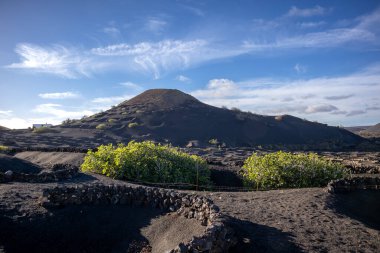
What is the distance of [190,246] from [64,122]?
47.9m

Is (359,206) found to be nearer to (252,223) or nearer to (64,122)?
(252,223)

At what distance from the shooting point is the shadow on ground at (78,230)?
7.47m

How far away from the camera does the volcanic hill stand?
46438 millimetres

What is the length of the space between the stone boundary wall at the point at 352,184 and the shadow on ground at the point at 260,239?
11.1 feet

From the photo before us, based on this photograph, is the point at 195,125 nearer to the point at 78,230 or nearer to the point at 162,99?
the point at 162,99

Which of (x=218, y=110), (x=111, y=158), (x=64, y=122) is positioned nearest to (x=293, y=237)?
(x=111, y=158)

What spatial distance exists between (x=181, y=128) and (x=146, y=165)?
121 ft

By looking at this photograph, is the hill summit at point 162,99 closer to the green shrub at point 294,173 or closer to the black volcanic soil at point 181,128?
the black volcanic soil at point 181,128

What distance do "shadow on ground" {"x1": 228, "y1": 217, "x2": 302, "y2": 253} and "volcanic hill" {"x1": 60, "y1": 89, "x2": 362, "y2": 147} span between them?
113 feet

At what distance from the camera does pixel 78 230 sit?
8078 millimetres

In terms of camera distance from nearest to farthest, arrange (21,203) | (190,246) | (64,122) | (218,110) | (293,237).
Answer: (190,246) → (293,237) → (21,203) → (64,122) → (218,110)

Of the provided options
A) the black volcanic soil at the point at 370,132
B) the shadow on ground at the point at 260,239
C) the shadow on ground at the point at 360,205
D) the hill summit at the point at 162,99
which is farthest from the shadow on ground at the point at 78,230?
the black volcanic soil at the point at 370,132

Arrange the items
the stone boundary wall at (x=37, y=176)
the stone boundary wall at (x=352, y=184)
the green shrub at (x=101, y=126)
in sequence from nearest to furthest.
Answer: the stone boundary wall at (x=352, y=184) < the stone boundary wall at (x=37, y=176) < the green shrub at (x=101, y=126)

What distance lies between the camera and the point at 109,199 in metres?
9.12
